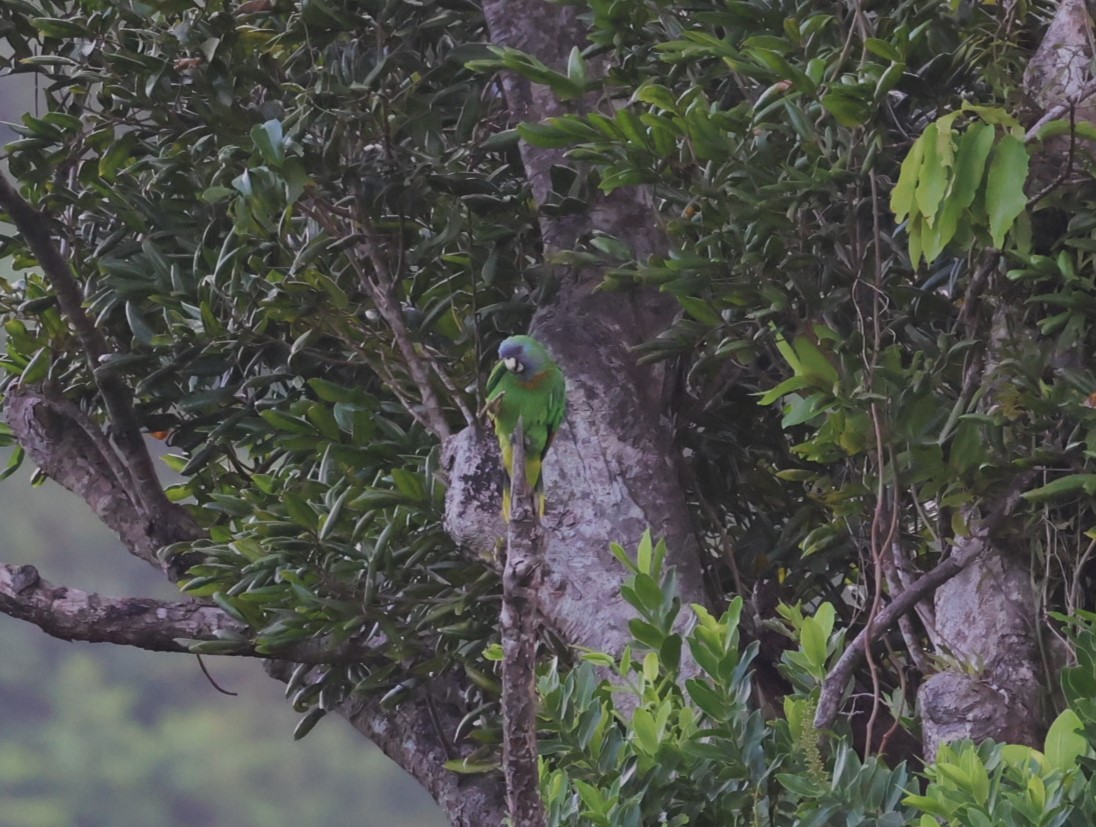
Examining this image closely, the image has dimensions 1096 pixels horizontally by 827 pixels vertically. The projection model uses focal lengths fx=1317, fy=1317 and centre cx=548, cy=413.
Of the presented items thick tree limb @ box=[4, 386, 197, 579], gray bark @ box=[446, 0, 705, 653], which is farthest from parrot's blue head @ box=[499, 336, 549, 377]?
thick tree limb @ box=[4, 386, 197, 579]

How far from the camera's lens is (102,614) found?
7.98 feet

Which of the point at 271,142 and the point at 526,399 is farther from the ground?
the point at 271,142

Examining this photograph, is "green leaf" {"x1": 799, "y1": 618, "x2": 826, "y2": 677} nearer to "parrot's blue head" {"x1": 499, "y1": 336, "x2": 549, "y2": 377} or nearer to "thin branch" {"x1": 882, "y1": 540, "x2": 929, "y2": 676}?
"thin branch" {"x1": 882, "y1": 540, "x2": 929, "y2": 676}

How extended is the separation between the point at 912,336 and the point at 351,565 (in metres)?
0.98

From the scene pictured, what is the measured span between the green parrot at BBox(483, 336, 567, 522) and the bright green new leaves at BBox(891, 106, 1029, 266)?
615 mm

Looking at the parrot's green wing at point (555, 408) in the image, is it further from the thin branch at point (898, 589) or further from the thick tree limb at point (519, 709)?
the thick tree limb at point (519, 709)

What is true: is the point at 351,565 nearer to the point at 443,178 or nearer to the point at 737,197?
the point at 443,178

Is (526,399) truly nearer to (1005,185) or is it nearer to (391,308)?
(391,308)

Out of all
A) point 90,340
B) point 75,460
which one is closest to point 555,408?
point 90,340

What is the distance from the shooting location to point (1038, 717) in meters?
1.86

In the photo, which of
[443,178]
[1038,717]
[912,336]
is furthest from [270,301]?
[1038,717]

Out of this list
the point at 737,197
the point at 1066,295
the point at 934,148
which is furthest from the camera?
the point at 737,197

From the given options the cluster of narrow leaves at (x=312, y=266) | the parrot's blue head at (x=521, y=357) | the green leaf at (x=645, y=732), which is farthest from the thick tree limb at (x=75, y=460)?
the green leaf at (x=645, y=732)

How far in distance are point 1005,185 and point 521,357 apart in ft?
2.47
